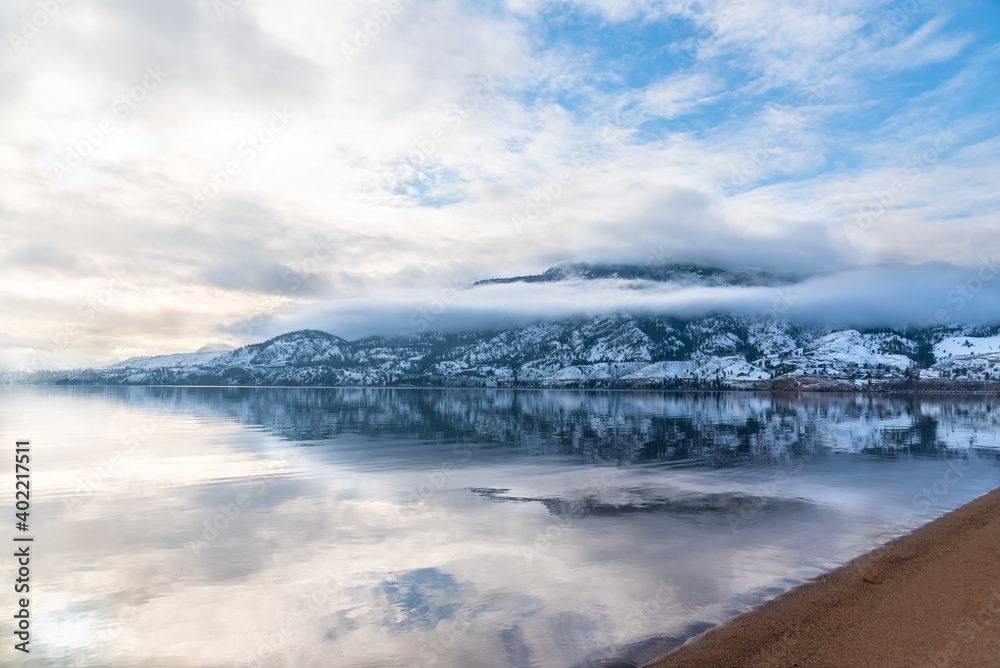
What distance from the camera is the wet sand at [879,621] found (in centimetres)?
1641

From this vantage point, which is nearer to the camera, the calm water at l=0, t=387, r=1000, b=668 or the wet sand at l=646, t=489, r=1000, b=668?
the wet sand at l=646, t=489, r=1000, b=668

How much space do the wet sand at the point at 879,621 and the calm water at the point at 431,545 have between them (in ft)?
4.70

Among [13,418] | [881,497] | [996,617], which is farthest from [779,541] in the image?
[13,418]

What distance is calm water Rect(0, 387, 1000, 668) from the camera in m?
19.5

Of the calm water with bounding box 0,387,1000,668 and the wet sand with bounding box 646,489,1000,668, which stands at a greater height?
the wet sand with bounding box 646,489,1000,668

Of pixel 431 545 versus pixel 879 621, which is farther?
pixel 431 545

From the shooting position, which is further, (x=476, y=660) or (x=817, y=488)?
(x=817, y=488)

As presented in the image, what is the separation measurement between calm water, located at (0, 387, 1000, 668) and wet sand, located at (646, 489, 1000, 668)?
143cm

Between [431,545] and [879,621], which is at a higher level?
[879,621]

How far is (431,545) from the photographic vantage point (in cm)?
2962

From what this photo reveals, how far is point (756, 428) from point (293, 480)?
84.8 m

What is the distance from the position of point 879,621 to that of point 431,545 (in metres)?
19.6

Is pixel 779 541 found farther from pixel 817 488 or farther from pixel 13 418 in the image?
pixel 13 418

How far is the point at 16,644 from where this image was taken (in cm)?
1933
